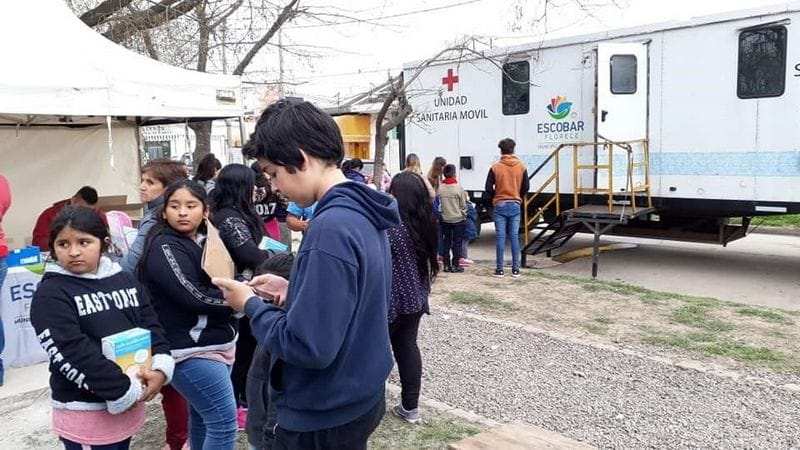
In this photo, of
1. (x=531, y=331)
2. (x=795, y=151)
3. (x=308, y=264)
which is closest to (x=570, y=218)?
(x=795, y=151)

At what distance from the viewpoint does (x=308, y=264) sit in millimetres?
1611

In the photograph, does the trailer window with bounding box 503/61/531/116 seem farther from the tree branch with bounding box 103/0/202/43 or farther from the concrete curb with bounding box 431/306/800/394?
the concrete curb with bounding box 431/306/800/394

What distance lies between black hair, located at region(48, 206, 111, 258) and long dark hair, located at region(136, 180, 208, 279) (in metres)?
0.19

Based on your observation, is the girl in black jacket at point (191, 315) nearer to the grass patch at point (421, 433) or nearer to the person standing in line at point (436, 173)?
the grass patch at point (421, 433)

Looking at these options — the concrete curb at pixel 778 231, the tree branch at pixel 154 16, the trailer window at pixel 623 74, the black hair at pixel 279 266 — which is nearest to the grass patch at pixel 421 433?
the black hair at pixel 279 266

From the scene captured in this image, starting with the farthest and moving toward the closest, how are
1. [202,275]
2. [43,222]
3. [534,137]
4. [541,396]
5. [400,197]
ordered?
[534,137] < [43,222] < [541,396] < [400,197] < [202,275]

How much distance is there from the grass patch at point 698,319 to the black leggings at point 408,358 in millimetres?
3287

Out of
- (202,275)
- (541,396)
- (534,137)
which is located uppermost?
(534,137)

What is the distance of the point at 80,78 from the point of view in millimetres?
5609

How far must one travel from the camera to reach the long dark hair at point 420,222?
380 cm

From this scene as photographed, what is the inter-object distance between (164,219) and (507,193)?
241 inches

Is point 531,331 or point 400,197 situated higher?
point 400,197

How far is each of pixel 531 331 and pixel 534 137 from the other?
526cm

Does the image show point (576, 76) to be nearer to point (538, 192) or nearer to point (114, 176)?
point (538, 192)
